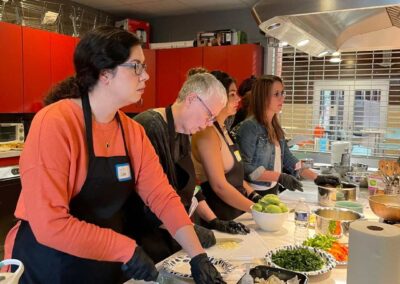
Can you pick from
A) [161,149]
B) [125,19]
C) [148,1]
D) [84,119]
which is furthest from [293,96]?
[84,119]

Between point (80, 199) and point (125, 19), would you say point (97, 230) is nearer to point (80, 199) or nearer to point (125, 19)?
point (80, 199)

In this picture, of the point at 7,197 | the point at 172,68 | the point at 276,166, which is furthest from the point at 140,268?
the point at 172,68

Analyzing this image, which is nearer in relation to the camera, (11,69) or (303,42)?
(303,42)

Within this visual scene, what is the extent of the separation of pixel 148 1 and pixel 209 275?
12.3 ft

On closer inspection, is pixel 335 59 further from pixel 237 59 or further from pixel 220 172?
pixel 220 172

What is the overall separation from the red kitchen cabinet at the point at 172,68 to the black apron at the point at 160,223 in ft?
9.68

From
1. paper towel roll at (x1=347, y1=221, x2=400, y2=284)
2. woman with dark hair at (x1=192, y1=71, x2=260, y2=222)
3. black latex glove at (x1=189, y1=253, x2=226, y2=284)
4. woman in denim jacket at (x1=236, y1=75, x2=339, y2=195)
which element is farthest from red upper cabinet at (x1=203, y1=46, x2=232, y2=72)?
paper towel roll at (x1=347, y1=221, x2=400, y2=284)

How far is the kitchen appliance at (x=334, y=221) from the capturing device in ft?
4.81

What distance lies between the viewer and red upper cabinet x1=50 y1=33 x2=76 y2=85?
365cm

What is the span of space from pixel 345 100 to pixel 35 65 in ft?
10.1

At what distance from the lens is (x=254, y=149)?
2.31 m

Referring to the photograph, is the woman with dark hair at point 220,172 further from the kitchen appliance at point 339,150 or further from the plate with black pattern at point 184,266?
the kitchen appliance at point 339,150

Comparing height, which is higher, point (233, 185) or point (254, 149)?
point (254, 149)

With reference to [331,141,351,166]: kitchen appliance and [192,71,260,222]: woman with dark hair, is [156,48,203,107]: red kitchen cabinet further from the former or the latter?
[192,71,260,222]: woman with dark hair
